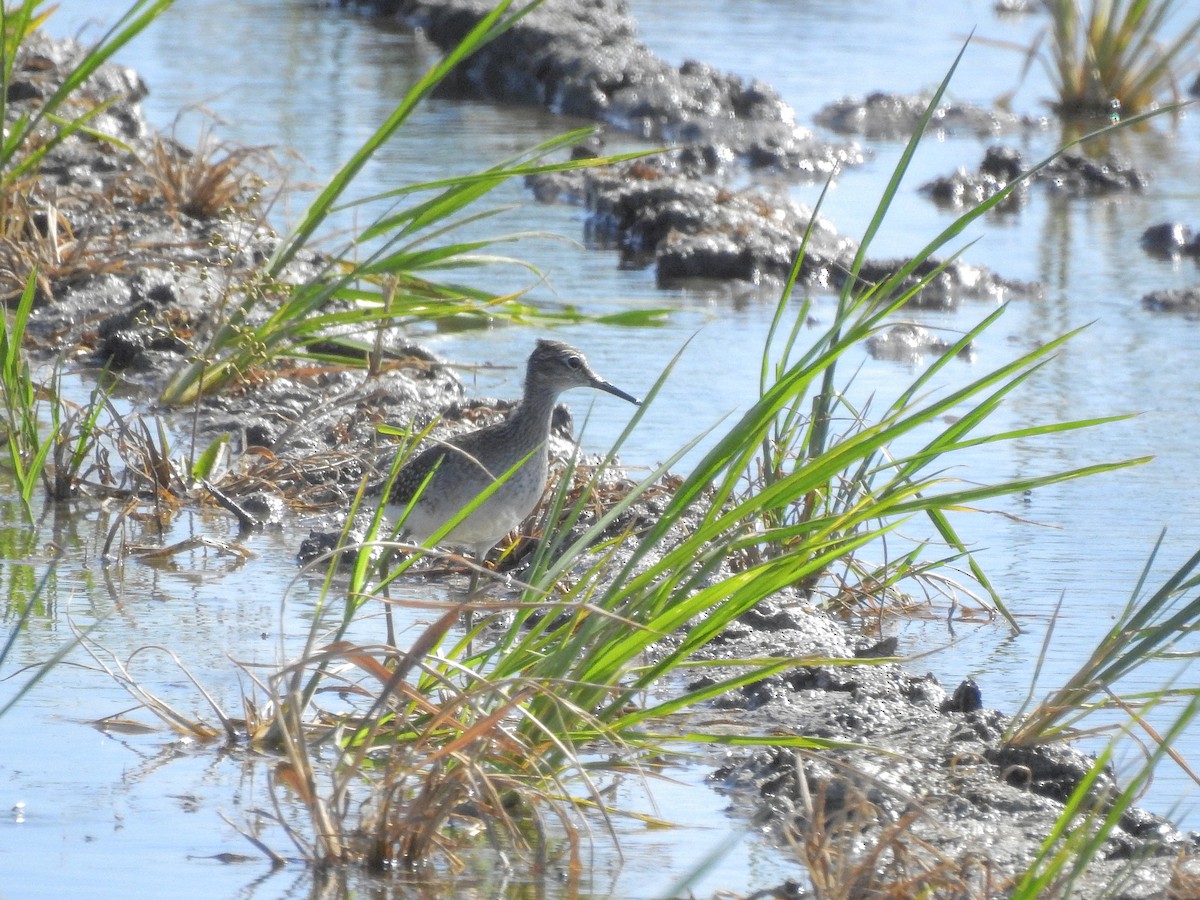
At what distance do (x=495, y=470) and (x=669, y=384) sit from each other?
8.65 ft

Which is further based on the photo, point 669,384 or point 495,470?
point 669,384

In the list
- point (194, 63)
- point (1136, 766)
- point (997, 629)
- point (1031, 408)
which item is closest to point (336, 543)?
point (997, 629)

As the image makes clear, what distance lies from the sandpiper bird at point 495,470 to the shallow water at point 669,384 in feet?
1.58

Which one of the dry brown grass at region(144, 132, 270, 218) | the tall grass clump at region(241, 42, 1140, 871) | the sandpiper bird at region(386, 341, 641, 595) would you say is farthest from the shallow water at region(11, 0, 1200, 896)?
the dry brown grass at region(144, 132, 270, 218)

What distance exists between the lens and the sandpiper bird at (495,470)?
5.56m

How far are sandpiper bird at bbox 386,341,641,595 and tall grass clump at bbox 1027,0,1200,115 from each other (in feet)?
39.4

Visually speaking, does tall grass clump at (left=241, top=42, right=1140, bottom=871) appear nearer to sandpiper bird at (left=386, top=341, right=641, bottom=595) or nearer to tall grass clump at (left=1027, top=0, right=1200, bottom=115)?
sandpiper bird at (left=386, top=341, right=641, bottom=595)

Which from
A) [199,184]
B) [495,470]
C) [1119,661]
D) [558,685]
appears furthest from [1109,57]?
[558,685]

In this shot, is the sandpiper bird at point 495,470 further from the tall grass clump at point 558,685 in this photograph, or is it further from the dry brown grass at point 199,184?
the dry brown grass at point 199,184

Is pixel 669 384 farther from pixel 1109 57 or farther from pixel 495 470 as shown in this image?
pixel 1109 57

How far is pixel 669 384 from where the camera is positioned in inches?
333

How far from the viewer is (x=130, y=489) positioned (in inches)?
248

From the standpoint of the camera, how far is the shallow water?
12.9 feet

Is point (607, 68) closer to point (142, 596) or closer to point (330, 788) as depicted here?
point (142, 596)
